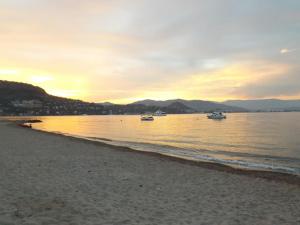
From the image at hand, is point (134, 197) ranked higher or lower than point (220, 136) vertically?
higher

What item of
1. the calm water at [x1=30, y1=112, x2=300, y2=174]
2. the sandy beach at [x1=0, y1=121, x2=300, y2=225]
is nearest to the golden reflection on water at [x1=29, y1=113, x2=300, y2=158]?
the calm water at [x1=30, y1=112, x2=300, y2=174]

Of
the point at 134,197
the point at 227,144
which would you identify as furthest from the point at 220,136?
the point at 134,197

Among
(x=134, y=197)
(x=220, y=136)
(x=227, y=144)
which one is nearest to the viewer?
(x=134, y=197)

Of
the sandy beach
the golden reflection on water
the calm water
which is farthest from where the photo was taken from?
the golden reflection on water

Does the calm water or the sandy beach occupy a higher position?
the sandy beach

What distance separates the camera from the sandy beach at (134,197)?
30.1 feet

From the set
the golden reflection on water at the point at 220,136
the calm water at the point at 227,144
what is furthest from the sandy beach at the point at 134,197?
the golden reflection on water at the point at 220,136

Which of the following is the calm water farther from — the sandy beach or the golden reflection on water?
the sandy beach

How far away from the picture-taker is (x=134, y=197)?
38.8 feet

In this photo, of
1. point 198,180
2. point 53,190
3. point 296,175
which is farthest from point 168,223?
point 296,175

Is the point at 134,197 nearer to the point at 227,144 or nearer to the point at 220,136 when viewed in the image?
the point at 227,144

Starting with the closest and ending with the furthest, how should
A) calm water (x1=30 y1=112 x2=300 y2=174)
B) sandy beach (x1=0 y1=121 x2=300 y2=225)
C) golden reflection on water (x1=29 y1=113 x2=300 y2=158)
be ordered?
sandy beach (x1=0 y1=121 x2=300 y2=225)
calm water (x1=30 y1=112 x2=300 y2=174)
golden reflection on water (x1=29 y1=113 x2=300 y2=158)

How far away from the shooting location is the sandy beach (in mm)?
9164

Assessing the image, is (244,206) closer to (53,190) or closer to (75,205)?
(75,205)
